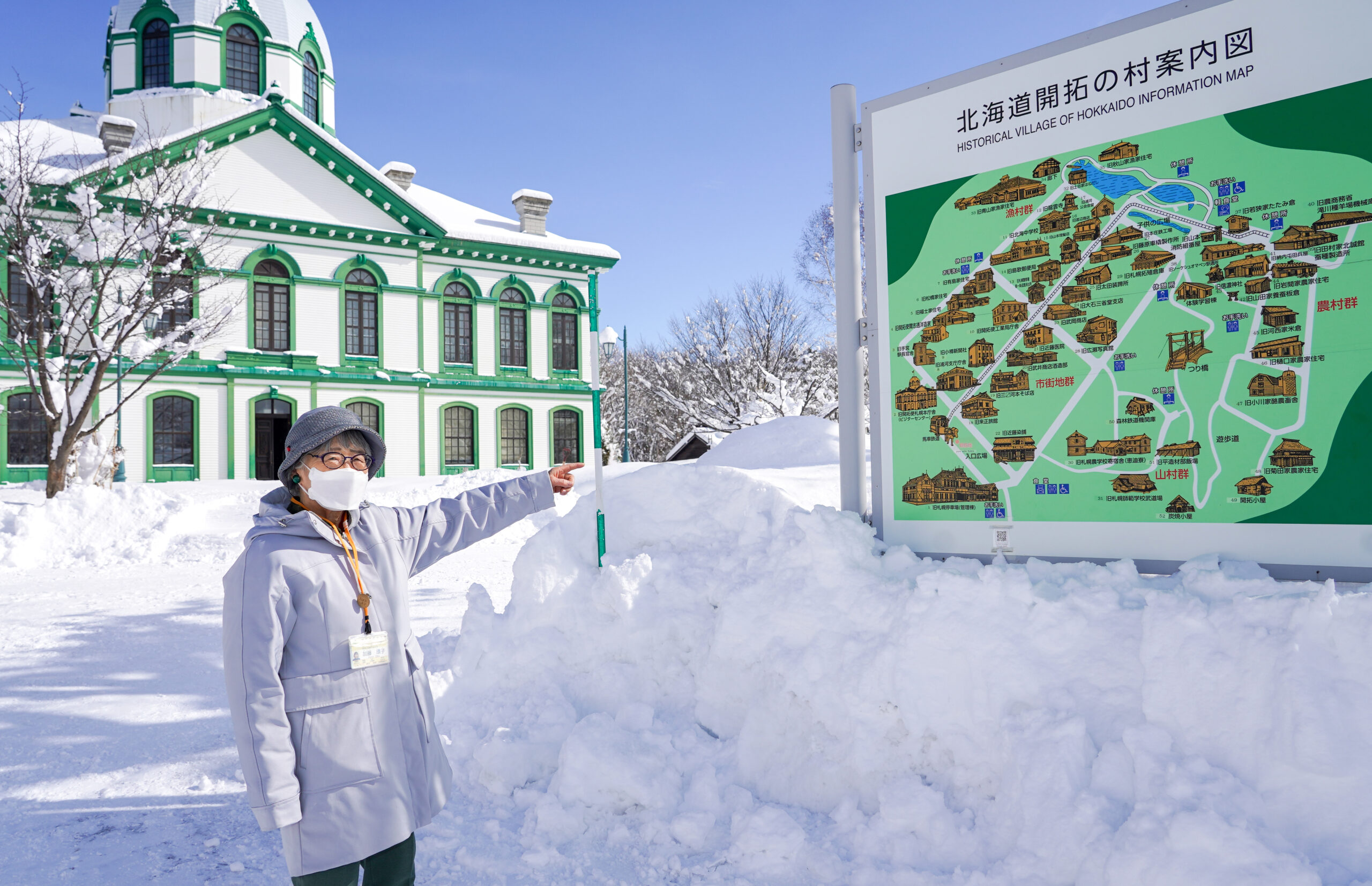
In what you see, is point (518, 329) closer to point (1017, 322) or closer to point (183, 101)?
point (183, 101)

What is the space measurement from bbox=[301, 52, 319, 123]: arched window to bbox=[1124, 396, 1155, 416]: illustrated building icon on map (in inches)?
1266

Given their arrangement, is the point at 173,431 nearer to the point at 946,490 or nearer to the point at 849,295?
the point at 849,295

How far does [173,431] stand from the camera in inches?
900

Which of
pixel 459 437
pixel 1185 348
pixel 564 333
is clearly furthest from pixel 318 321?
pixel 1185 348

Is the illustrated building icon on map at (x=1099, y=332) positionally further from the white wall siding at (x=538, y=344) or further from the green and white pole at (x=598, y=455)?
the white wall siding at (x=538, y=344)

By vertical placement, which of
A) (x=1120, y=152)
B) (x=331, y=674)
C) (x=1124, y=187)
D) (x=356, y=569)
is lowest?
(x=331, y=674)

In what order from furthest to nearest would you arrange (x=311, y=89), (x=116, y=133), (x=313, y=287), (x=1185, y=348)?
(x=311, y=89) → (x=313, y=287) → (x=116, y=133) → (x=1185, y=348)

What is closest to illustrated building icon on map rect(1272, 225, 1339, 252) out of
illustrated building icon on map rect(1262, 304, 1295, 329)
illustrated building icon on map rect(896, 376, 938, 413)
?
illustrated building icon on map rect(1262, 304, 1295, 329)

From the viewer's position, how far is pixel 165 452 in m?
22.7

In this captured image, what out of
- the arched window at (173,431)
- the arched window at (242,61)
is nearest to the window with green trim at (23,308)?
the arched window at (173,431)

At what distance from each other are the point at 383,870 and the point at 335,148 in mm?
26254

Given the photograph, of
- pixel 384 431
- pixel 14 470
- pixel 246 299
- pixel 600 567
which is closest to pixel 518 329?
pixel 384 431

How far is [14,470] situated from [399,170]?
1471 cm

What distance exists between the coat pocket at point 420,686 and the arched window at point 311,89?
3199 centimetres
